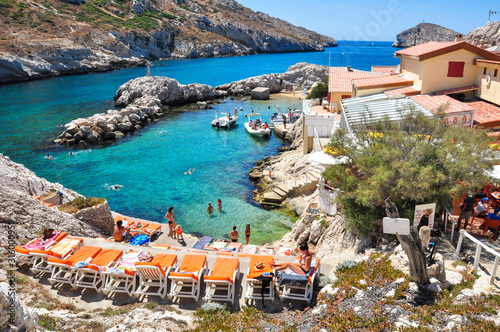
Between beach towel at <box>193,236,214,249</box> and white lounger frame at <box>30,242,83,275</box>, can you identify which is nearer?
white lounger frame at <box>30,242,83,275</box>

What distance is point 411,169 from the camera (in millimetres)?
8922

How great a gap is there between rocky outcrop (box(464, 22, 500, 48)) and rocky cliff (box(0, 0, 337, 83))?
83.9 m

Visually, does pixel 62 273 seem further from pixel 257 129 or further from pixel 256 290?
pixel 257 129

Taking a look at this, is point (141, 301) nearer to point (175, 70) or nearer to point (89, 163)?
point (89, 163)

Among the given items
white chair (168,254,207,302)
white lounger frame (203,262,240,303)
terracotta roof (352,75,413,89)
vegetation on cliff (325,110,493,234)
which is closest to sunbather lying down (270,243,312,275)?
white lounger frame (203,262,240,303)

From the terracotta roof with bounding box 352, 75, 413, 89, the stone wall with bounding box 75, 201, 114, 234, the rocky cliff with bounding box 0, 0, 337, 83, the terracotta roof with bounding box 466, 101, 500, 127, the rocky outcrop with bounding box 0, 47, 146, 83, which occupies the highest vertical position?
the rocky cliff with bounding box 0, 0, 337, 83

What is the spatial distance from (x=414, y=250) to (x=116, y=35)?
118 meters

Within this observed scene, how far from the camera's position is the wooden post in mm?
6266

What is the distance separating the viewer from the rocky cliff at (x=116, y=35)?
261ft

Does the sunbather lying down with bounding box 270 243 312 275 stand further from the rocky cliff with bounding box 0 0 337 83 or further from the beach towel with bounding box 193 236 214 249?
the rocky cliff with bounding box 0 0 337 83

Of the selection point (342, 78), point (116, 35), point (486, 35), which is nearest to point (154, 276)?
point (342, 78)

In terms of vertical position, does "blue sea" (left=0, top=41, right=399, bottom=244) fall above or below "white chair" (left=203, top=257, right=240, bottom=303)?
below

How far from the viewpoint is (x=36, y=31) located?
86.2 m

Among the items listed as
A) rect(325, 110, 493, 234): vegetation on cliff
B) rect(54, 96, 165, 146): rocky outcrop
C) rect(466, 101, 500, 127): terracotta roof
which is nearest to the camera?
rect(325, 110, 493, 234): vegetation on cliff
